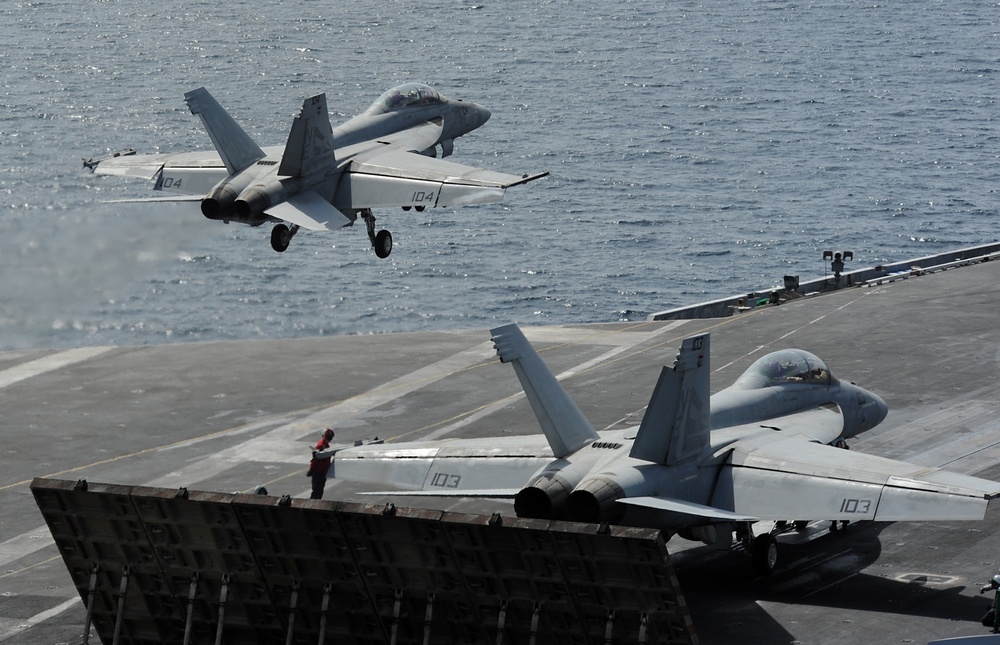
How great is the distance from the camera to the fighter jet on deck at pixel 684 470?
30828 mm

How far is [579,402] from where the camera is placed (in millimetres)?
51156

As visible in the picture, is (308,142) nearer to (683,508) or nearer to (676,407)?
(676,407)

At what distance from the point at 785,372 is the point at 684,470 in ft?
21.7

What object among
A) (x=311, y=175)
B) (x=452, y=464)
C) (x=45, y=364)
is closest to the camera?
(x=452, y=464)

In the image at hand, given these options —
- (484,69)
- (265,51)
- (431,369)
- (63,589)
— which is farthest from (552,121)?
(63,589)

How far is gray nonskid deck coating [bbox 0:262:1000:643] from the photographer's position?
3328cm

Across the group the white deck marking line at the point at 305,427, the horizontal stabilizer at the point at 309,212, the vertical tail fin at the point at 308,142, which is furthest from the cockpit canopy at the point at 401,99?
the white deck marking line at the point at 305,427

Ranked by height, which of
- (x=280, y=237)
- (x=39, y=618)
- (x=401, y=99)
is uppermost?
(x=401, y=99)

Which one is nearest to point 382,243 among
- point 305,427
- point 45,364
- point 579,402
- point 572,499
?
point 305,427

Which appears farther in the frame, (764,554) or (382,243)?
(382,243)

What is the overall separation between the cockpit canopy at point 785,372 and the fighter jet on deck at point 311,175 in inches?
310

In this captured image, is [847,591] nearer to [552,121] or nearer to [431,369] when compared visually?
[431,369]

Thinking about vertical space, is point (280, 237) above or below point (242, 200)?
below

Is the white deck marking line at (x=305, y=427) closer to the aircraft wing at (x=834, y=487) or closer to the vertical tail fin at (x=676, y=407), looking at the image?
the vertical tail fin at (x=676, y=407)
